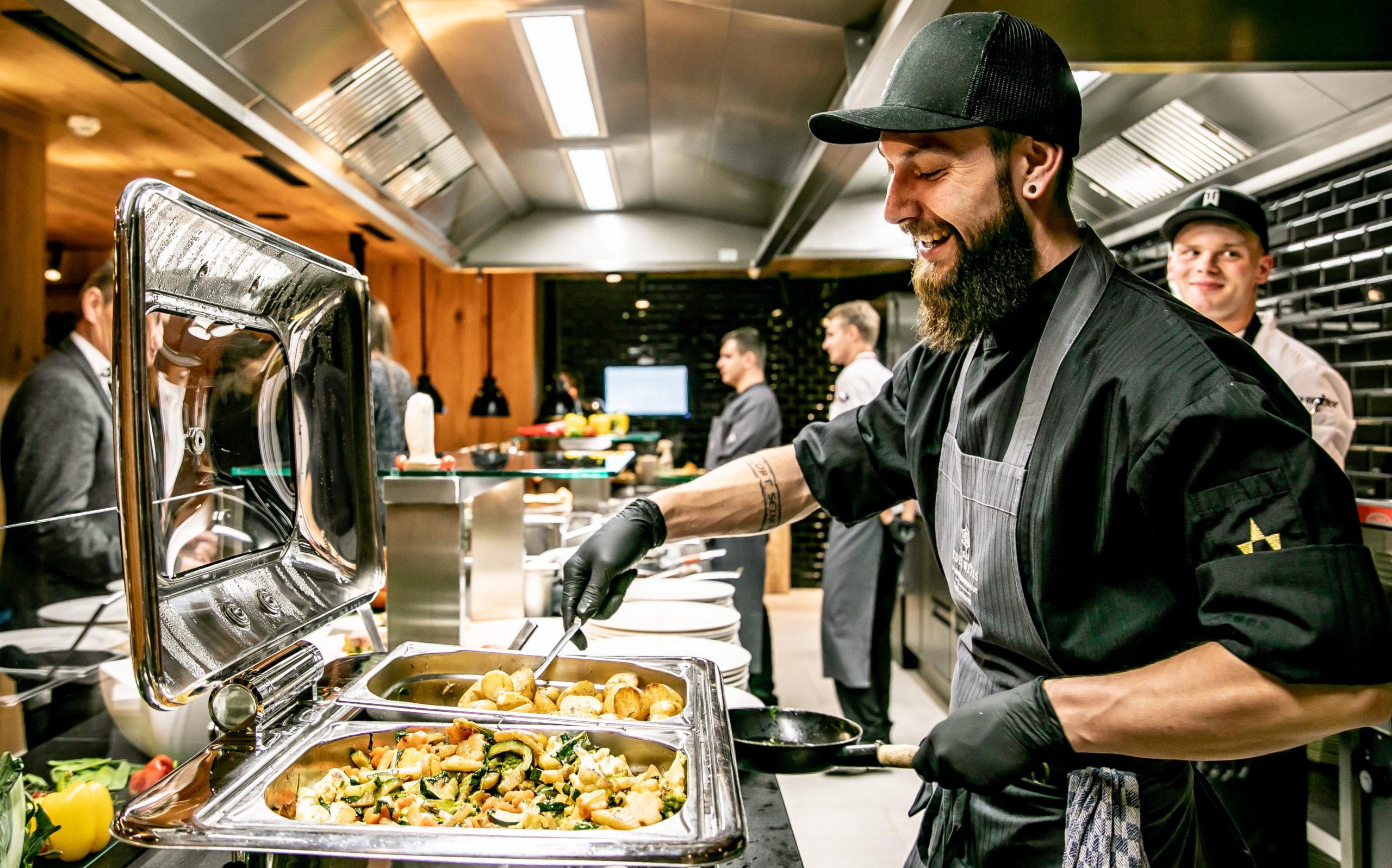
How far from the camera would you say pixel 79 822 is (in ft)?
3.26

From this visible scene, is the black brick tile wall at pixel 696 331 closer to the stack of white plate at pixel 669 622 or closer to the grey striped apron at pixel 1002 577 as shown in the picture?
the stack of white plate at pixel 669 622

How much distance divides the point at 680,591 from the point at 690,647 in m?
0.60

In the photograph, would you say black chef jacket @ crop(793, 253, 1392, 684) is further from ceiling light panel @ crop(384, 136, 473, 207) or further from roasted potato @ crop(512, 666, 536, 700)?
ceiling light panel @ crop(384, 136, 473, 207)

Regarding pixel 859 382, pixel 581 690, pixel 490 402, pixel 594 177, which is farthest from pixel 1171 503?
pixel 490 402

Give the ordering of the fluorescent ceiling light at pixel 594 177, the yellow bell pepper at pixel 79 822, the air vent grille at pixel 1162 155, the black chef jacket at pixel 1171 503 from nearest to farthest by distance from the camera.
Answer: the black chef jacket at pixel 1171 503 < the yellow bell pepper at pixel 79 822 < the air vent grille at pixel 1162 155 < the fluorescent ceiling light at pixel 594 177

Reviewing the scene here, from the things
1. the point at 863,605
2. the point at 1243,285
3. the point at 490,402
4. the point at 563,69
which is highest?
the point at 563,69

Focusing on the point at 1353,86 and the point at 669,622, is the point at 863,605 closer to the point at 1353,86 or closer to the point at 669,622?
the point at 669,622

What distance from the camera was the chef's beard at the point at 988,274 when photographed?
1067 millimetres

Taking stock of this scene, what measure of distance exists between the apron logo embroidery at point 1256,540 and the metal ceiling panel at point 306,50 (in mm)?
2471

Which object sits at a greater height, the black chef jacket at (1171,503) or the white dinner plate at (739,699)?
the black chef jacket at (1171,503)

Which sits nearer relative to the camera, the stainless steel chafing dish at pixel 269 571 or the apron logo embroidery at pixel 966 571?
the stainless steel chafing dish at pixel 269 571

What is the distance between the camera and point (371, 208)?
12.0ft

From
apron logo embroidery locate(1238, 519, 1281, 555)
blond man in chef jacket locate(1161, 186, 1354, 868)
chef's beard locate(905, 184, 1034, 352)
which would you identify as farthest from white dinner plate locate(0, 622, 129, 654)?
blond man in chef jacket locate(1161, 186, 1354, 868)

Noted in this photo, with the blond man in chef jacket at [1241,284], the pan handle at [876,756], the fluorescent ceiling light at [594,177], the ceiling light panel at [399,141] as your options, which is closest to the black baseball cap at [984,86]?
the pan handle at [876,756]
